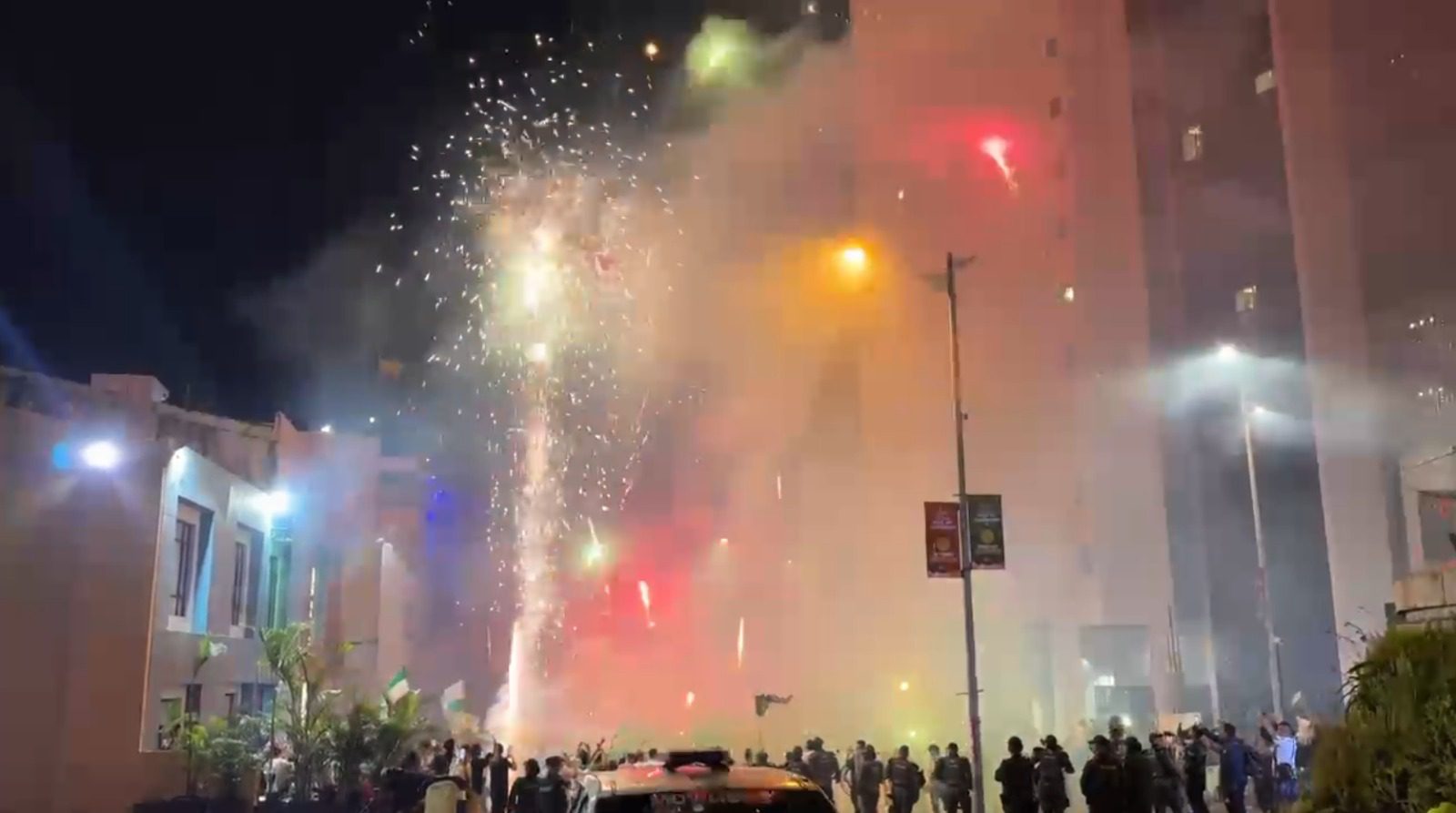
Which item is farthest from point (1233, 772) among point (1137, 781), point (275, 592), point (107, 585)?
point (275, 592)

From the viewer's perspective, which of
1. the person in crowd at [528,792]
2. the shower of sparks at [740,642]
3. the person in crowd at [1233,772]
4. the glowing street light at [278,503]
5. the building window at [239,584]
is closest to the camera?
the person in crowd at [528,792]

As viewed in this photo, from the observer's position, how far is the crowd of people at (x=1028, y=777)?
1296cm

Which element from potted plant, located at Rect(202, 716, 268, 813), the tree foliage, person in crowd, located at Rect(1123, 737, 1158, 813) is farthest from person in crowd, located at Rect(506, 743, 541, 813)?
the tree foliage

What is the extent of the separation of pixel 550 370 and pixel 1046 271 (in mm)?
16411

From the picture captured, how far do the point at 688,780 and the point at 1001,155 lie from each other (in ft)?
118

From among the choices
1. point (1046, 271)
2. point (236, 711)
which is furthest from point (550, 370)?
point (1046, 271)

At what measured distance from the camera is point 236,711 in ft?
75.3

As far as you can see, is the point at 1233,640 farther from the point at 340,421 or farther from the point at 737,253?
the point at 340,421

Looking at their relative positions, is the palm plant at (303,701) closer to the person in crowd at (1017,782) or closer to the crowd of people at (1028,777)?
the crowd of people at (1028,777)

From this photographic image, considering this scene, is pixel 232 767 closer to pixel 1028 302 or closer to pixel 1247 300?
pixel 1028 302

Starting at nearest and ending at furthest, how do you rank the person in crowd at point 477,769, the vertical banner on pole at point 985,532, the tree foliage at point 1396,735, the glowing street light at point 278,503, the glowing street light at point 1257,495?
the tree foliage at point 1396,735 < the vertical banner on pole at point 985,532 < the person in crowd at point 477,769 < the glowing street light at point 278,503 < the glowing street light at point 1257,495

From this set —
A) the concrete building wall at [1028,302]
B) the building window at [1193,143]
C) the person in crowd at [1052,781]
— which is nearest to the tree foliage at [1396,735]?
the person in crowd at [1052,781]

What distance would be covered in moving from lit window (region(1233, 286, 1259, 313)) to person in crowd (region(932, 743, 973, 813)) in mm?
26680

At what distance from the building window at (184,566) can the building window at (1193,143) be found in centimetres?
3204
